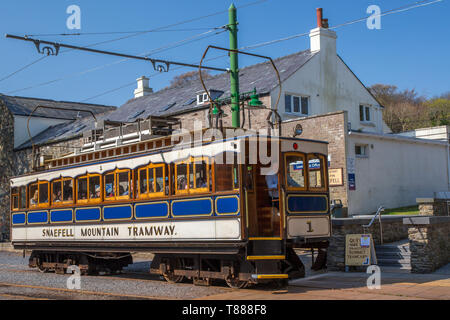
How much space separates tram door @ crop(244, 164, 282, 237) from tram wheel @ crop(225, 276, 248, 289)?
1.02 m

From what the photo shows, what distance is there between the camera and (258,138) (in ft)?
37.6

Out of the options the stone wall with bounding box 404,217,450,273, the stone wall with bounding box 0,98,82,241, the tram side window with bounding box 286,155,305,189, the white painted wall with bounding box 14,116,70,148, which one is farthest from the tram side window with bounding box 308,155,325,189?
the white painted wall with bounding box 14,116,70,148

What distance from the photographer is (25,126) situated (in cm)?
4225

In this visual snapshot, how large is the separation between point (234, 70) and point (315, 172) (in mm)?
3360

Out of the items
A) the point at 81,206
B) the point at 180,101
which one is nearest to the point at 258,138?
the point at 81,206

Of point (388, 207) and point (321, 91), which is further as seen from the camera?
point (321, 91)

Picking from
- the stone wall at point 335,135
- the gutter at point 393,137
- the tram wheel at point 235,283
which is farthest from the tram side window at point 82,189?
the gutter at point 393,137

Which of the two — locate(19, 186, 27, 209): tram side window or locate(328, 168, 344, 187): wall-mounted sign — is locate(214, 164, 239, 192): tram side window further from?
locate(328, 168, 344, 187): wall-mounted sign

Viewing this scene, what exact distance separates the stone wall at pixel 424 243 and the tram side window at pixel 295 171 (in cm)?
283

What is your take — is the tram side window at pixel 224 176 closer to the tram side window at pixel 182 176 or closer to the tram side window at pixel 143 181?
the tram side window at pixel 182 176

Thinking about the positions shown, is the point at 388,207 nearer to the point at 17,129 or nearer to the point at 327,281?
the point at 327,281

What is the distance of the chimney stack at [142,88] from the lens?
40.6 meters
